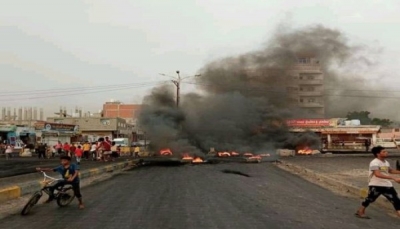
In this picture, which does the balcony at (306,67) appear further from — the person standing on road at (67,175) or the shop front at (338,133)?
the person standing on road at (67,175)

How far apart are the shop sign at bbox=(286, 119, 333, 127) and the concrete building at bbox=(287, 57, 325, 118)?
187 centimetres

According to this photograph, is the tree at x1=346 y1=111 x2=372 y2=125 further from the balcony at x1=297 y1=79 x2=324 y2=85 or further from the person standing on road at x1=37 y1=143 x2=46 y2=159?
the person standing on road at x1=37 y1=143 x2=46 y2=159

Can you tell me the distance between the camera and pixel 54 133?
58719mm

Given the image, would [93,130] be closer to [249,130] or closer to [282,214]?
[249,130]

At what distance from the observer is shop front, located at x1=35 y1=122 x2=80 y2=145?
56.7 m

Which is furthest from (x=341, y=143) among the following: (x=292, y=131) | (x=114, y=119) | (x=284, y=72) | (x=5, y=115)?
(x=5, y=115)

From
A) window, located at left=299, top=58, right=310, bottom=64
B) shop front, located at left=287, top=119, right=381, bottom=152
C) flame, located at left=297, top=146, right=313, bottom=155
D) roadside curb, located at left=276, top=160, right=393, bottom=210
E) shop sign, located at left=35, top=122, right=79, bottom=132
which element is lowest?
roadside curb, located at left=276, top=160, right=393, bottom=210

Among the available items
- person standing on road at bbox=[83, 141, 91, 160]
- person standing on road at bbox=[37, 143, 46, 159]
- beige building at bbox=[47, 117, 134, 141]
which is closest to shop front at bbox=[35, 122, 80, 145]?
beige building at bbox=[47, 117, 134, 141]

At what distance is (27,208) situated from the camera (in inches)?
351

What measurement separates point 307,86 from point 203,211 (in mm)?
53626

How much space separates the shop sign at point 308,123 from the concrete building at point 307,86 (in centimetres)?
187

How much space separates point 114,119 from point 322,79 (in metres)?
38.8

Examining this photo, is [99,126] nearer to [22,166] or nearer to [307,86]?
[307,86]

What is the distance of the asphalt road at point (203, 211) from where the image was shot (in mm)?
7832
